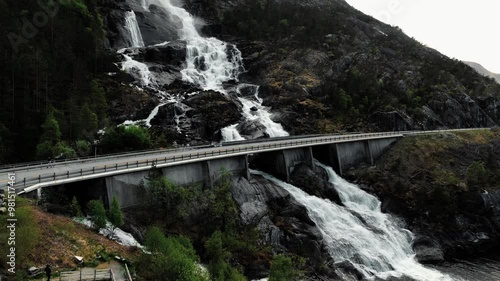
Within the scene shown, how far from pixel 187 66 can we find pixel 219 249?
79694 millimetres

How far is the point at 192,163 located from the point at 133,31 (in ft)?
274

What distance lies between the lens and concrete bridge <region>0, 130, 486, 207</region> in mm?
32625

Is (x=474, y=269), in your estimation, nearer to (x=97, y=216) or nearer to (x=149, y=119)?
(x=97, y=216)

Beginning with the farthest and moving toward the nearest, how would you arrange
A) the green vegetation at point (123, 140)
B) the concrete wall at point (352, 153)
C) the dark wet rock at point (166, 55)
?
the dark wet rock at point (166, 55), the concrete wall at point (352, 153), the green vegetation at point (123, 140)

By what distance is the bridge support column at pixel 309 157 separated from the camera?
5841 centimetres

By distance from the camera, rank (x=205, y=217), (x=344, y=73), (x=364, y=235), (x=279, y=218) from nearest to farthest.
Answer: (x=205, y=217) < (x=279, y=218) < (x=364, y=235) < (x=344, y=73)

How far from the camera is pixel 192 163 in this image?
1703 inches

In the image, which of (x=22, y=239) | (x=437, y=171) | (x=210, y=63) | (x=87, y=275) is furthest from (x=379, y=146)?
(x=22, y=239)

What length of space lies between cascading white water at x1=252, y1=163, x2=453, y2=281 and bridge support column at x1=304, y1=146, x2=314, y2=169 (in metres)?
5.32

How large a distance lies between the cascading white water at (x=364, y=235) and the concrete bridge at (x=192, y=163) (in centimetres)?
517

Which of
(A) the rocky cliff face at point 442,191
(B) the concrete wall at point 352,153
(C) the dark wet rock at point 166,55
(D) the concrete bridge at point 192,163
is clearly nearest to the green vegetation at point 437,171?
(A) the rocky cliff face at point 442,191

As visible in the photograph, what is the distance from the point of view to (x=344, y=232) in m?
43.6

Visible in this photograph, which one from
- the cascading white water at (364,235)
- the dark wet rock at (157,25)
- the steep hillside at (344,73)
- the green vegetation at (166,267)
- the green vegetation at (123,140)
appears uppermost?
the dark wet rock at (157,25)

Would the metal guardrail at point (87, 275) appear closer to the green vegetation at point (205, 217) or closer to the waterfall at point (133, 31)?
the green vegetation at point (205, 217)
